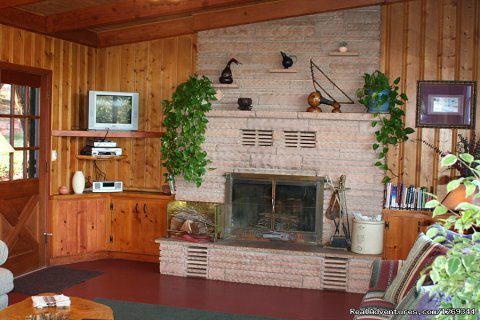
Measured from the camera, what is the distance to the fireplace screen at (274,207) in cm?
616

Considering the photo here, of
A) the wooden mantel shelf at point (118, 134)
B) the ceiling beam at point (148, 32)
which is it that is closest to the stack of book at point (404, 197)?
the wooden mantel shelf at point (118, 134)

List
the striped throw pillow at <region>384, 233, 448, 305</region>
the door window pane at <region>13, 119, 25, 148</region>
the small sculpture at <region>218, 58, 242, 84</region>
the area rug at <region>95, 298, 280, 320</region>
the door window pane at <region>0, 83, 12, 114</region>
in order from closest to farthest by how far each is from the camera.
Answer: the striped throw pillow at <region>384, 233, 448, 305</region> → the area rug at <region>95, 298, 280, 320</region> → the door window pane at <region>0, 83, 12, 114</region> → the door window pane at <region>13, 119, 25, 148</region> → the small sculpture at <region>218, 58, 242, 84</region>

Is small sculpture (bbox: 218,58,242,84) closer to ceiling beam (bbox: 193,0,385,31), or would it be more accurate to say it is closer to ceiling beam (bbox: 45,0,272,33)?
ceiling beam (bbox: 193,0,385,31)

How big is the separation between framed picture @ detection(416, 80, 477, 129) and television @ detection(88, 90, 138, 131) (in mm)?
3230

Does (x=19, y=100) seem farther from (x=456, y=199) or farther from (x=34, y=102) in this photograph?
(x=456, y=199)

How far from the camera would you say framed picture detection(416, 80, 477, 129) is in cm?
600

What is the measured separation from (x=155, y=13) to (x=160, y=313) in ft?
9.72

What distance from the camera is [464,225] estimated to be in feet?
5.19

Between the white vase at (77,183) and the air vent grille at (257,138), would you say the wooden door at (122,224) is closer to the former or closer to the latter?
the white vase at (77,183)

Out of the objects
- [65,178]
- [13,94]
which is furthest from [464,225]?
[65,178]

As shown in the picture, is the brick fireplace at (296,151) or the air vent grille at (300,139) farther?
the air vent grille at (300,139)

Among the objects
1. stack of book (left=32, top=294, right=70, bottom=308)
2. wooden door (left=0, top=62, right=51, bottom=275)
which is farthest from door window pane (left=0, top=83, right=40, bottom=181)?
stack of book (left=32, top=294, right=70, bottom=308)

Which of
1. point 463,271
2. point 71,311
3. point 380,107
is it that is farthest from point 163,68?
point 463,271

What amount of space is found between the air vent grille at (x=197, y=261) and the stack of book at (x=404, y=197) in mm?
1973
